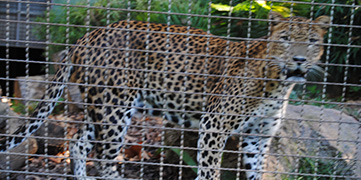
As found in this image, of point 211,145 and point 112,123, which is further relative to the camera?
point 112,123

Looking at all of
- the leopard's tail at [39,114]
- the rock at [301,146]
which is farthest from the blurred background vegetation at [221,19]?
the leopard's tail at [39,114]

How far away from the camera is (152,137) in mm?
6059

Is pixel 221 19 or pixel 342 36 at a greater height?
pixel 221 19

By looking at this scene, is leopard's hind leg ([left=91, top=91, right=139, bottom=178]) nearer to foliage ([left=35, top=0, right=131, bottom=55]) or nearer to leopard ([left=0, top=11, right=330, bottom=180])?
leopard ([left=0, top=11, right=330, bottom=180])

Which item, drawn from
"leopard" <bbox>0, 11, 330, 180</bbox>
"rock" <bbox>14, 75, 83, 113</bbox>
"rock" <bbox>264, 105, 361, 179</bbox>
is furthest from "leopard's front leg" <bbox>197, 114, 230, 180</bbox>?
"rock" <bbox>14, 75, 83, 113</bbox>

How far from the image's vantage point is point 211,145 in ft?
12.7

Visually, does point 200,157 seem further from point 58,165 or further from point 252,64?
point 58,165

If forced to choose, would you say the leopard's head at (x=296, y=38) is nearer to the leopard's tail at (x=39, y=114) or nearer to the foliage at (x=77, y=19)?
the leopard's tail at (x=39, y=114)

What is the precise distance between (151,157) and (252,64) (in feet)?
7.12

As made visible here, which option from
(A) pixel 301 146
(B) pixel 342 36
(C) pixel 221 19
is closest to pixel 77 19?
(C) pixel 221 19

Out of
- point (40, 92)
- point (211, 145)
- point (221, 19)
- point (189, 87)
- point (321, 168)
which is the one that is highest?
point (221, 19)

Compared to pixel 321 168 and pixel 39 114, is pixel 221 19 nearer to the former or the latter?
pixel 321 168

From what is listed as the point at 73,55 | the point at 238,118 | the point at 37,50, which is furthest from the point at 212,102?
the point at 37,50

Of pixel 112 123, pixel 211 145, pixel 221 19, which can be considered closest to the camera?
pixel 211 145
